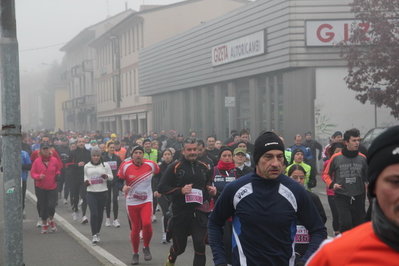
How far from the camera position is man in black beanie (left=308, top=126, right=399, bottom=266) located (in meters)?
1.79

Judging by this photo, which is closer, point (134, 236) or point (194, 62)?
point (134, 236)

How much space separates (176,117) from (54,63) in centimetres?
8383

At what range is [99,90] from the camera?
7050 centimetres

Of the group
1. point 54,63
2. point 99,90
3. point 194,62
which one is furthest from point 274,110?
point 54,63

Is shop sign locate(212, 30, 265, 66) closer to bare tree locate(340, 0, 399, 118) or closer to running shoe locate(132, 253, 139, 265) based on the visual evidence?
bare tree locate(340, 0, 399, 118)

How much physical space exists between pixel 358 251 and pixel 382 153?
0.89ft

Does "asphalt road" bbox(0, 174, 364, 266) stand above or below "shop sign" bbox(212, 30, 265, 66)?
below

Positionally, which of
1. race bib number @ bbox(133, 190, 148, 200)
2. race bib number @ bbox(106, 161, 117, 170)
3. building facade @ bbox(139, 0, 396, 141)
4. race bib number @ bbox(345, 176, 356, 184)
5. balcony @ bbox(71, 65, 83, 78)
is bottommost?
race bib number @ bbox(133, 190, 148, 200)

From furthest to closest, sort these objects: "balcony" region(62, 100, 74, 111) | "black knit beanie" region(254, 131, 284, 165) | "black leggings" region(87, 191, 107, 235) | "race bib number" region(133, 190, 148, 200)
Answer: "balcony" region(62, 100, 74, 111) < "black leggings" region(87, 191, 107, 235) < "race bib number" region(133, 190, 148, 200) < "black knit beanie" region(254, 131, 284, 165)

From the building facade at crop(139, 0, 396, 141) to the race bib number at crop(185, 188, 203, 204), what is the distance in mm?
17571

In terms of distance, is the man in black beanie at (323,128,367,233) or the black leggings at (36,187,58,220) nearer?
the man in black beanie at (323,128,367,233)

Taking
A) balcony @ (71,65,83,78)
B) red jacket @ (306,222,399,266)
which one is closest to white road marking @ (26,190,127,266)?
red jacket @ (306,222,399,266)

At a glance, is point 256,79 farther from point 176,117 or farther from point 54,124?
point 54,124

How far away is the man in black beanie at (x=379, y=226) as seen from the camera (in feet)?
5.88
